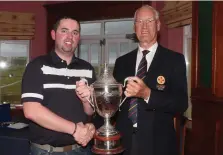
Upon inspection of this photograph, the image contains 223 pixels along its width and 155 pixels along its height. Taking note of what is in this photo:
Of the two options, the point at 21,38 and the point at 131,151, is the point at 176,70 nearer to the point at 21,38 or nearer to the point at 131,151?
the point at 131,151

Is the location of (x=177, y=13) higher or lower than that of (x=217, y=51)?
higher

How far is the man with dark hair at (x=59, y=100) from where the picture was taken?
1.50 metres

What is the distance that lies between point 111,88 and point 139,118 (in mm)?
Result: 306

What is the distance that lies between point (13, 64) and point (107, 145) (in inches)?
168

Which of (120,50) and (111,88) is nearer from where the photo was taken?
(111,88)

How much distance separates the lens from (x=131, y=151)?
1597 mm

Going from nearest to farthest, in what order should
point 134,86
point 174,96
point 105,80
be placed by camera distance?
point 134,86, point 105,80, point 174,96

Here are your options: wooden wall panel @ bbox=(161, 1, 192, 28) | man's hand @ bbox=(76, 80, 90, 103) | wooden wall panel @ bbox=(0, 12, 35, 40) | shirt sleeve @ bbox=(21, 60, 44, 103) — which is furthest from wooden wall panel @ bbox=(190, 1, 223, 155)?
wooden wall panel @ bbox=(0, 12, 35, 40)

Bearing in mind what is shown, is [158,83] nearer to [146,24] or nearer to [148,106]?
[148,106]

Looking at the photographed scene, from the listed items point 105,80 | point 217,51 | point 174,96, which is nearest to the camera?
point 105,80

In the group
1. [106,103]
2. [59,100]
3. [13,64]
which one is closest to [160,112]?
[106,103]

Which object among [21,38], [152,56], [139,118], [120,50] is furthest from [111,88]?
[21,38]

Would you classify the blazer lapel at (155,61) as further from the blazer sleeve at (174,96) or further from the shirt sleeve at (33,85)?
the shirt sleeve at (33,85)

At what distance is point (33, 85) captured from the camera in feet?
5.07
